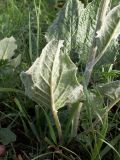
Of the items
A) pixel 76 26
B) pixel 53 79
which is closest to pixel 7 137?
pixel 53 79

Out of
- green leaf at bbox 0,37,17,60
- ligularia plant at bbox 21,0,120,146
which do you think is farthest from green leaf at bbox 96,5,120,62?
green leaf at bbox 0,37,17,60

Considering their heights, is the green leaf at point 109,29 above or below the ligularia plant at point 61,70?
above

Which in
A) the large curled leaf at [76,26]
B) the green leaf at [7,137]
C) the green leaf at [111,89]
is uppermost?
the large curled leaf at [76,26]

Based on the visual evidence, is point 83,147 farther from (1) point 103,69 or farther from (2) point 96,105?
(1) point 103,69

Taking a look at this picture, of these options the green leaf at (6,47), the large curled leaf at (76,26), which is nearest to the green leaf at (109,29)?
the large curled leaf at (76,26)

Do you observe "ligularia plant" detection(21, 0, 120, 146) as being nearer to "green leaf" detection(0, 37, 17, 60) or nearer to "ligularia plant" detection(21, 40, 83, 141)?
"ligularia plant" detection(21, 40, 83, 141)

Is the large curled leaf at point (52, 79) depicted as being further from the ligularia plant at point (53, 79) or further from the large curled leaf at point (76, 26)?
the large curled leaf at point (76, 26)

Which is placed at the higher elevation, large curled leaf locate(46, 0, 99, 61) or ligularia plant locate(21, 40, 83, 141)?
large curled leaf locate(46, 0, 99, 61)
